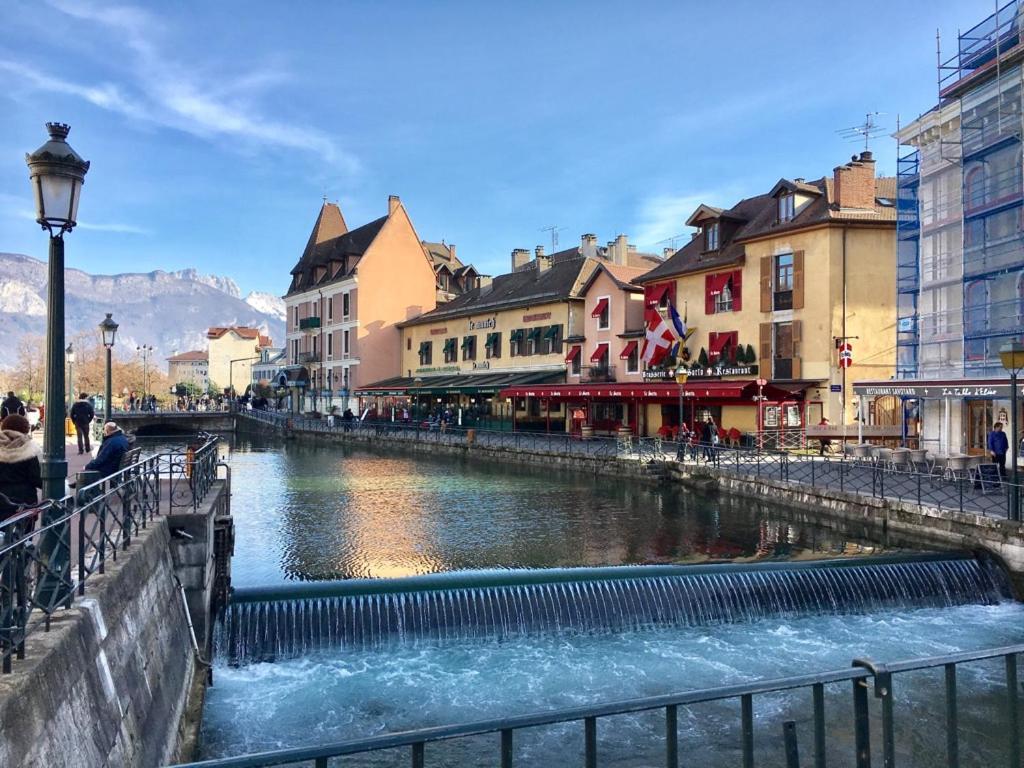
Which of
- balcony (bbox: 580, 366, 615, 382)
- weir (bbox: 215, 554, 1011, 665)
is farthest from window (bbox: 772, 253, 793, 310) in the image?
weir (bbox: 215, 554, 1011, 665)

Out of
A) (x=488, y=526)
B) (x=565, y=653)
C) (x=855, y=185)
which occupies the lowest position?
(x=565, y=653)

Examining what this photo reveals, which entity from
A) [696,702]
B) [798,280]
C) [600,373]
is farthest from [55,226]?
[600,373]

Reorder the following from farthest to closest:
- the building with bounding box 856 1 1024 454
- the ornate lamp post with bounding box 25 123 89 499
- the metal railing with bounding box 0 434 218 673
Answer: the building with bounding box 856 1 1024 454 < the ornate lamp post with bounding box 25 123 89 499 < the metal railing with bounding box 0 434 218 673

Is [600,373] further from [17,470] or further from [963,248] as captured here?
[17,470]

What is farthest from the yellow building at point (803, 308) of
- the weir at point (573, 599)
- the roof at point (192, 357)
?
the roof at point (192, 357)

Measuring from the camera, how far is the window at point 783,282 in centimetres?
3200

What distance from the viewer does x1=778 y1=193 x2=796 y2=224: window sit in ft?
107

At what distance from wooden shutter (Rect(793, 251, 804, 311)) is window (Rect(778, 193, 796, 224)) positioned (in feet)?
6.92

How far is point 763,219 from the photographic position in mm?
34656

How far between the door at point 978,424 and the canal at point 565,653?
8044mm

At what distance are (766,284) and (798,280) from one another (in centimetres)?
156

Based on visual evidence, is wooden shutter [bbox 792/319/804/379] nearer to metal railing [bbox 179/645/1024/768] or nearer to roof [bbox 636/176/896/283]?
roof [bbox 636/176/896/283]

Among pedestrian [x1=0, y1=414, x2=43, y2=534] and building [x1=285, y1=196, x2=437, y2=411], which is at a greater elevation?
building [x1=285, y1=196, x2=437, y2=411]

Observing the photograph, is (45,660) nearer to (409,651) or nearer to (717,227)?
(409,651)
